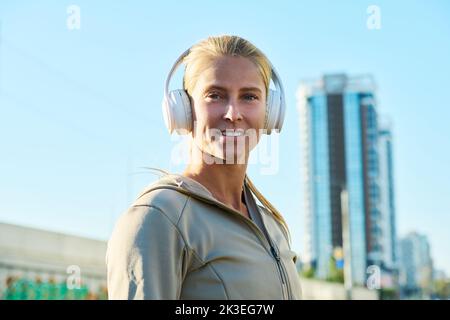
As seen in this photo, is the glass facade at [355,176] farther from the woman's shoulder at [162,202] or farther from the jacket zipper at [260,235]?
the woman's shoulder at [162,202]

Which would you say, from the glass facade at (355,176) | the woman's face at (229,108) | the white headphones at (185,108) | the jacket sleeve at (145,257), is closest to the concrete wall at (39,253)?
the white headphones at (185,108)

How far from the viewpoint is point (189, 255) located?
146cm

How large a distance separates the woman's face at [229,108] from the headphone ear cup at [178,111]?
0.12 ft

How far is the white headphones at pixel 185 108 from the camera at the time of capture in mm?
1721

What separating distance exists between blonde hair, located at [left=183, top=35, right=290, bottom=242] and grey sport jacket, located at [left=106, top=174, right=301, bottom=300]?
0.26m

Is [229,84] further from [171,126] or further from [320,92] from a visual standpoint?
[320,92]

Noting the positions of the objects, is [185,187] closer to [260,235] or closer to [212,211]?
[212,211]

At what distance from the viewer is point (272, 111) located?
1795mm

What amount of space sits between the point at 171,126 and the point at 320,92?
71660 mm

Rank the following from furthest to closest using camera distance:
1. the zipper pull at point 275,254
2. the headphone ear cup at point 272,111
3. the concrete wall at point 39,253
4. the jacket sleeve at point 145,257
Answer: the concrete wall at point 39,253 → the headphone ear cup at point 272,111 → the zipper pull at point 275,254 → the jacket sleeve at point 145,257

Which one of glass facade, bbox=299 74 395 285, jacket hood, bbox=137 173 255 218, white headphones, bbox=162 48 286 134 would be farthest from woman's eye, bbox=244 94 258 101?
glass facade, bbox=299 74 395 285

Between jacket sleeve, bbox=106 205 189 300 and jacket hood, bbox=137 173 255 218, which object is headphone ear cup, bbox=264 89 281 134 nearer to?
jacket hood, bbox=137 173 255 218

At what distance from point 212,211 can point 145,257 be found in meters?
0.25

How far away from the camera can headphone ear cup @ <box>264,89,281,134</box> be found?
179 centimetres
